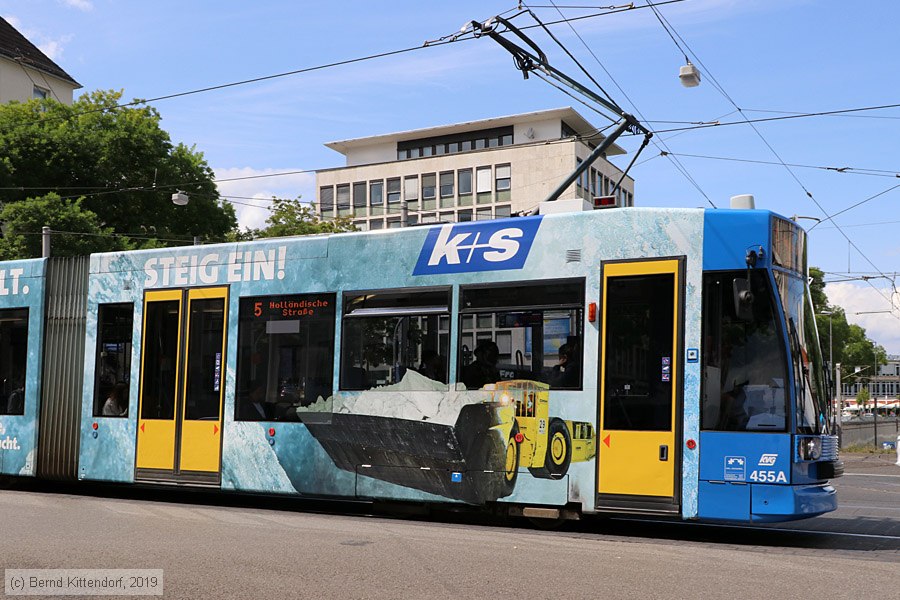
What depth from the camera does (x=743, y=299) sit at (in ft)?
30.3

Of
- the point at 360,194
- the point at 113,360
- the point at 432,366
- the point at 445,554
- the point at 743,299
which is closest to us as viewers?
the point at 445,554

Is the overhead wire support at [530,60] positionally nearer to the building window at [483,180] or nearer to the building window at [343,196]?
the building window at [483,180]

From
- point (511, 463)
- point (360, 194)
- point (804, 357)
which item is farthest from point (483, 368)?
point (360, 194)

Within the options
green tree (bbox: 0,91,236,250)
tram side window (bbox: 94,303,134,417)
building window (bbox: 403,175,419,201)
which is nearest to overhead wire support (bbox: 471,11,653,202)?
tram side window (bbox: 94,303,134,417)

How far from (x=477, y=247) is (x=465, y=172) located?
58.3m

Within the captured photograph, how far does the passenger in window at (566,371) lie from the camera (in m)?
10.0

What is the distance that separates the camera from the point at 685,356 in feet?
31.0

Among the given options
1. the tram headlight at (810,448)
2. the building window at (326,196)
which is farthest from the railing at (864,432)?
the building window at (326,196)

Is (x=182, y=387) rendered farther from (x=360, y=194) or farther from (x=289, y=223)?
(x=360, y=194)

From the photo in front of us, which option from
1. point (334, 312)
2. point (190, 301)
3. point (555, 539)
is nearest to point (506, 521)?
point (555, 539)

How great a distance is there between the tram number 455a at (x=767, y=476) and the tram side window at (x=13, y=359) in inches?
403

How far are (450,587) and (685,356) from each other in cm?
383

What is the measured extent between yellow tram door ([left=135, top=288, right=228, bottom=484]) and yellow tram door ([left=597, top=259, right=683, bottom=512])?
513cm

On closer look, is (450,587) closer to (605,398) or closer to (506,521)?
(605,398)
